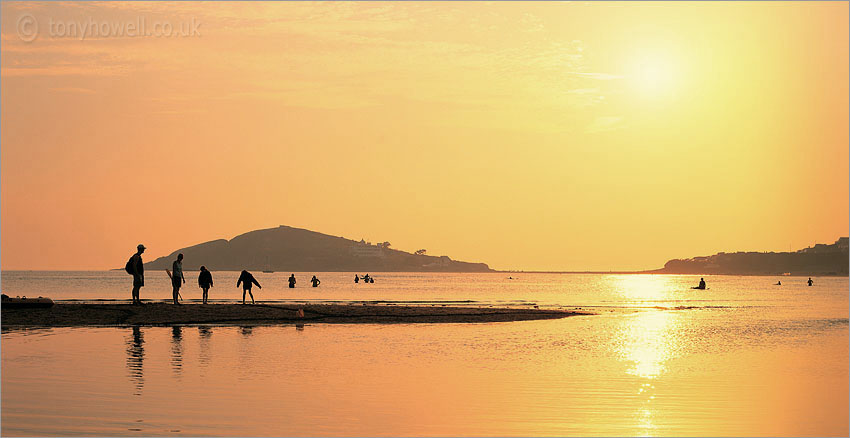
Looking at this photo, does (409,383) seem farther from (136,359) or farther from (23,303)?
(23,303)

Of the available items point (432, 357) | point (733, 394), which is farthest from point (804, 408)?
point (432, 357)

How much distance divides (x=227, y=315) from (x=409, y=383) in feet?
77.6

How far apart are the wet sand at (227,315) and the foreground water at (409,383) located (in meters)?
3.22

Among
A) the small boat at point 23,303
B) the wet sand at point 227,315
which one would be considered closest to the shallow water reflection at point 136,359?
the wet sand at point 227,315

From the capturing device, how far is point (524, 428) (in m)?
17.1

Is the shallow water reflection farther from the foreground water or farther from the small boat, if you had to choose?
the small boat

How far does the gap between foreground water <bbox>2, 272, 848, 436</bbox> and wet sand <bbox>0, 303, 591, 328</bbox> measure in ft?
10.6

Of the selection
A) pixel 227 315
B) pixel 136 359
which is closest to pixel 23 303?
pixel 227 315

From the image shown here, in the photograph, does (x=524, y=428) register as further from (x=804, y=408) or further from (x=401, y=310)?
(x=401, y=310)

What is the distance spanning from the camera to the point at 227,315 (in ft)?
148

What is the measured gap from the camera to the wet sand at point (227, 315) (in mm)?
40344

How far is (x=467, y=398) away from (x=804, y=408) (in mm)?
7396

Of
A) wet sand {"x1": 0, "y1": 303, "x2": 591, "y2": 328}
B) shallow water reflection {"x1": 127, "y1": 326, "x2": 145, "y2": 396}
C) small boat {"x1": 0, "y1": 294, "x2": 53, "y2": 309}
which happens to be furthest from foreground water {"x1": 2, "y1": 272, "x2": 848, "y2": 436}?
small boat {"x1": 0, "y1": 294, "x2": 53, "y2": 309}

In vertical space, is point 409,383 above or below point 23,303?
below
